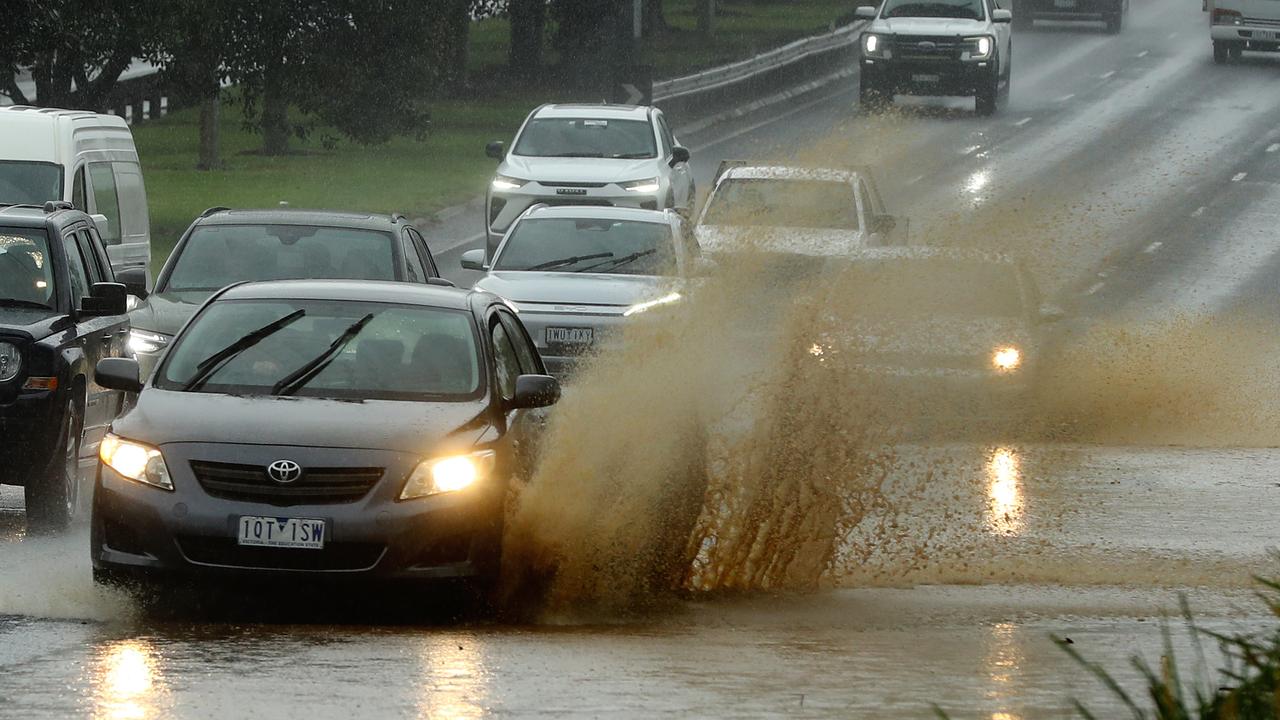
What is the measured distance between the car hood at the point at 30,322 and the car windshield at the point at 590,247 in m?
6.46

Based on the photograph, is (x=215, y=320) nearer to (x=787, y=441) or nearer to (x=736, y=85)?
(x=787, y=441)

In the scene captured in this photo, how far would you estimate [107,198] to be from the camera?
17766 mm

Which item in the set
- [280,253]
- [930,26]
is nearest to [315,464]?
[280,253]

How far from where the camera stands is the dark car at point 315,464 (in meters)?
8.52

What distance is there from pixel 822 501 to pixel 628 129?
15198 millimetres

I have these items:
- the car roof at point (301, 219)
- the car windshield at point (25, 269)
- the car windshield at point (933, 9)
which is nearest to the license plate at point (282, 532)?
the car windshield at point (25, 269)

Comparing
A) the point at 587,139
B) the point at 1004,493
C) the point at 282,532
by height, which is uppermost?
the point at 282,532

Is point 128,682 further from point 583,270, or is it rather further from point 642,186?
point 642,186

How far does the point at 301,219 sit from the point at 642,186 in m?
10.0

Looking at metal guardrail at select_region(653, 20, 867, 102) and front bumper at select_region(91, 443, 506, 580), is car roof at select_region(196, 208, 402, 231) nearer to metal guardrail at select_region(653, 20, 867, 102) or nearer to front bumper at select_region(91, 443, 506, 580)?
front bumper at select_region(91, 443, 506, 580)

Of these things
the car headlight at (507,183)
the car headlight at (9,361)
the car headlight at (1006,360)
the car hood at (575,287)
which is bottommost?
the car headlight at (1006,360)

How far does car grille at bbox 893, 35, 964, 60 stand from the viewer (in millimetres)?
37125

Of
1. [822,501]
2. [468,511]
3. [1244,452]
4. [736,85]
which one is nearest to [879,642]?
[468,511]

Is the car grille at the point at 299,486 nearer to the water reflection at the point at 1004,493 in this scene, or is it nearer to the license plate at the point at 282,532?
the license plate at the point at 282,532
